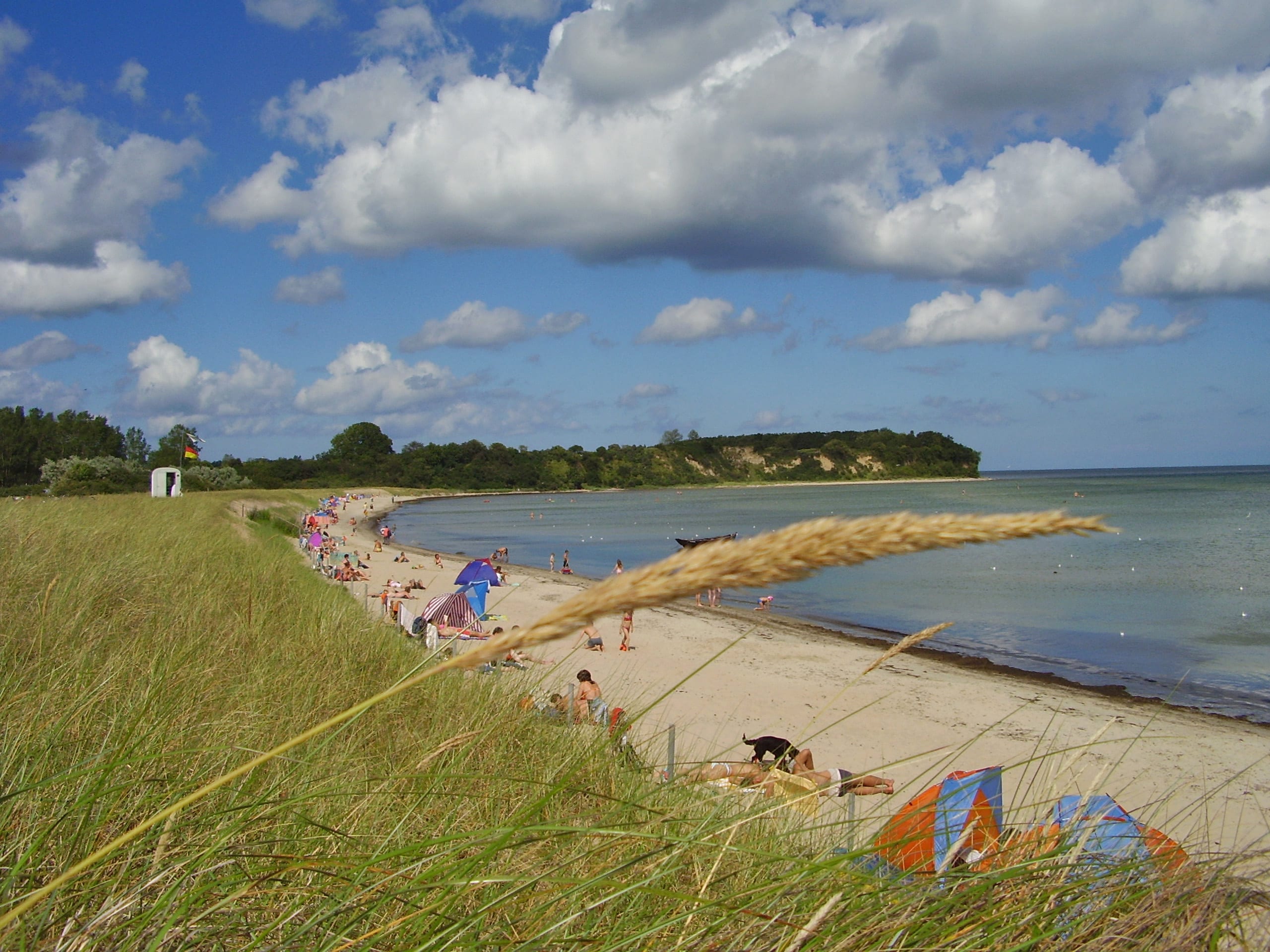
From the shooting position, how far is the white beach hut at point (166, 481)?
31516 mm

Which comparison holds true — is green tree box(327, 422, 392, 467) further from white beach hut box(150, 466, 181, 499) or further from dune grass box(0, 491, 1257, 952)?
dune grass box(0, 491, 1257, 952)

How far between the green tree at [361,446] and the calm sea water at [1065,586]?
69170mm

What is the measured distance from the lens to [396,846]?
2.09m

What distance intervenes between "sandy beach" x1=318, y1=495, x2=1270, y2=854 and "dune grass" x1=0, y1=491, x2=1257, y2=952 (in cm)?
203

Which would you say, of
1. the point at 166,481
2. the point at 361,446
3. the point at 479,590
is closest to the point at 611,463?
the point at 361,446

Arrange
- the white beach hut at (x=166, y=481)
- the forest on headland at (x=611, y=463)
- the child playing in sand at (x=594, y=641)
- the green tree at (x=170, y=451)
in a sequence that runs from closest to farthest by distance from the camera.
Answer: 1. the child playing in sand at (x=594, y=641)
2. the white beach hut at (x=166, y=481)
3. the green tree at (x=170, y=451)
4. the forest on headland at (x=611, y=463)

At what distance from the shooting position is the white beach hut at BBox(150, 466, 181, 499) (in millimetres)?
31516

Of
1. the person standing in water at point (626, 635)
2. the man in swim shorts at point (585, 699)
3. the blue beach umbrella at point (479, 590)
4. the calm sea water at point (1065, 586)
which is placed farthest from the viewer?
the calm sea water at point (1065, 586)

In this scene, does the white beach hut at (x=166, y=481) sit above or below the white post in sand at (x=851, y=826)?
above

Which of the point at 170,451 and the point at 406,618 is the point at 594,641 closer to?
the point at 406,618

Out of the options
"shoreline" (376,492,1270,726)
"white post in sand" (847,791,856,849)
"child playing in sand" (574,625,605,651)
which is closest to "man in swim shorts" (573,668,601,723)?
"white post in sand" (847,791,856,849)

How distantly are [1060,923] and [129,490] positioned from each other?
144 ft

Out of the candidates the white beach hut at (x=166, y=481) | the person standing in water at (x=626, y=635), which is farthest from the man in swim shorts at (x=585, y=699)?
the white beach hut at (x=166, y=481)

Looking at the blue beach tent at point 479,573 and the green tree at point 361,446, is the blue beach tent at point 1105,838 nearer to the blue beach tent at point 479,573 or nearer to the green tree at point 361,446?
the blue beach tent at point 479,573
